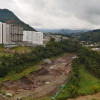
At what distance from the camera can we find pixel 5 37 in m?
41.1

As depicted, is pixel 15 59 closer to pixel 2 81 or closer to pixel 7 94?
pixel 2 81

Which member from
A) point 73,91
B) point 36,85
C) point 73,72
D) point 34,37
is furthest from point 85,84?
point 34,37

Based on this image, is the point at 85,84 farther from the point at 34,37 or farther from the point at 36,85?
the point at 34,37

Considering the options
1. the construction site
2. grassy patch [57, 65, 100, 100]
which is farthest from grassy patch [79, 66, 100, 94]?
the construction site

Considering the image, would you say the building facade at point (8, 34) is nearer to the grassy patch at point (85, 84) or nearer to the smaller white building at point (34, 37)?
the smaller white building at point (34, 37)

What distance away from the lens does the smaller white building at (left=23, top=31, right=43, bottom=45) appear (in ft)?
164

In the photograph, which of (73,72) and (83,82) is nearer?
(83,82)

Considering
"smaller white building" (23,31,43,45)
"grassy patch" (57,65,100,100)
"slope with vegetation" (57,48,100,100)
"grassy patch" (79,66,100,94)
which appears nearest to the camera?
"slope with vegetation" (57,48,100,100)

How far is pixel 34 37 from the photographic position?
166 feet

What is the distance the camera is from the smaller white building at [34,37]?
50069mm

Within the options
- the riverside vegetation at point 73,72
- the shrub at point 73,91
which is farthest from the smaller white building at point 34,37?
the shrub at point 73,91

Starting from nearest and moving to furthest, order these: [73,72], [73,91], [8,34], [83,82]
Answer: [73,91] → [83,82] → [73,72] → [8,34]

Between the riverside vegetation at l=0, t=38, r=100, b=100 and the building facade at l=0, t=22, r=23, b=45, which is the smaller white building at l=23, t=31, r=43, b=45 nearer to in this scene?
the building facade at l=0, t=22, r=23, b=45

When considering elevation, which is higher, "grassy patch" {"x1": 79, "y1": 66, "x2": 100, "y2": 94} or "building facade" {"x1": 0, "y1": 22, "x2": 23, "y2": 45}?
"building facade" {"x1": 0, "y1": 22, "x2": 23, "y2": 45}
